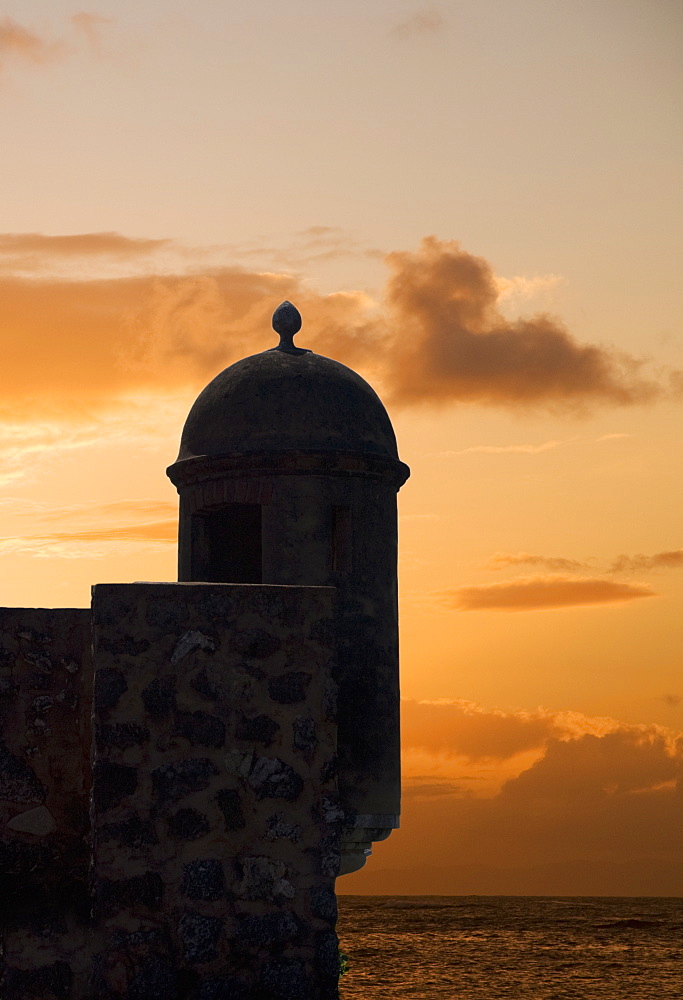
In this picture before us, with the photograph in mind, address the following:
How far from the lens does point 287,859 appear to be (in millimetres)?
7535

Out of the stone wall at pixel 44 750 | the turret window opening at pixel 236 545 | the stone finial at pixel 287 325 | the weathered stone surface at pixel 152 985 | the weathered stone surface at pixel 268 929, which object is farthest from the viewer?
the turret window opening at pixel 236 545

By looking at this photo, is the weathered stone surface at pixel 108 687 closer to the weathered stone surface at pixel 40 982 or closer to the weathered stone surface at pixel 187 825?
the weathered stone surface at pixel 187 825

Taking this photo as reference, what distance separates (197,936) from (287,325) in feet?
19.9

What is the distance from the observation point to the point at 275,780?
7566 mm

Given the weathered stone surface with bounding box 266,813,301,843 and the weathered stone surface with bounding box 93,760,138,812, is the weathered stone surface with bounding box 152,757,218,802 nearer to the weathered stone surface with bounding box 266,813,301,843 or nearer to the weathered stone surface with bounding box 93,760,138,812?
the weathered stone surface with bounding box 93,760,138,812

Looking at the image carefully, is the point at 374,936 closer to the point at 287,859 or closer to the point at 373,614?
the point at 373,614

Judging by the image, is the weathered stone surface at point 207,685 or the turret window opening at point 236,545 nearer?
the weathered stone surface at point 207,685

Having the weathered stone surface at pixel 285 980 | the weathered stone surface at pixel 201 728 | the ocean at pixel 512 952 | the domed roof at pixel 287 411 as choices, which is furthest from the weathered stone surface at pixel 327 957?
the domed roof at pixel 287 411

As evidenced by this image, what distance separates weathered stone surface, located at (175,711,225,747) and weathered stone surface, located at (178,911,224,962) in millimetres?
937

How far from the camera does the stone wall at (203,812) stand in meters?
7.38

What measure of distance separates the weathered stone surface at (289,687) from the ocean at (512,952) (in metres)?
3.62

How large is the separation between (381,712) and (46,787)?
12.2 ft

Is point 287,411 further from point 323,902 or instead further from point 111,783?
point 323,902

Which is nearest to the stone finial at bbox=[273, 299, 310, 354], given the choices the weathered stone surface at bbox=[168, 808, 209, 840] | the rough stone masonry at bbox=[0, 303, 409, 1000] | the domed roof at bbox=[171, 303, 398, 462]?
the domed roof at bbox=[171, 303, 398, 462]
